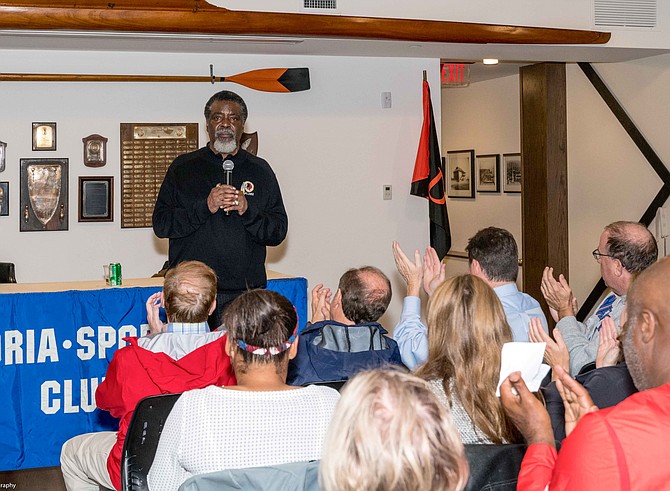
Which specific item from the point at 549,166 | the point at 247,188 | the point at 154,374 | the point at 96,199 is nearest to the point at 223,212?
the point at 247,188

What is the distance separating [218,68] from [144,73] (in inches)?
22.1

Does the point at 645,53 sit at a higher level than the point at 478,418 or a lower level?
higher

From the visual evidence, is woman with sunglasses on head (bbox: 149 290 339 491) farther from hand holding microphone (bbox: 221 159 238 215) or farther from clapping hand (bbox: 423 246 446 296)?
hand holding microphone (bbox: 221 159 238 215)

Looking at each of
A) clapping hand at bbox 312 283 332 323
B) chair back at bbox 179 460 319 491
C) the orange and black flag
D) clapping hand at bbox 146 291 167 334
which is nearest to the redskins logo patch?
clapping hand at bbox 146 291 167 334

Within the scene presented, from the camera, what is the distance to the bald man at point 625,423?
1458mm

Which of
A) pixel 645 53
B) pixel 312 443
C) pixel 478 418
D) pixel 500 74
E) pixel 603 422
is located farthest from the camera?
pixel 500 74

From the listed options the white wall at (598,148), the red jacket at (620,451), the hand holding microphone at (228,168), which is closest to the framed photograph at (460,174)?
the white wall at (598,148)

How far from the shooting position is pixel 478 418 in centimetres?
230

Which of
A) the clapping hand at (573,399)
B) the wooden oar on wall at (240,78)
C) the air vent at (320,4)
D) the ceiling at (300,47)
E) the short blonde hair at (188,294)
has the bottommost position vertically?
the clapping hand at (573,399)

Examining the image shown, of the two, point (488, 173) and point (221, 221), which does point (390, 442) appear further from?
Answer: point (488, 173)

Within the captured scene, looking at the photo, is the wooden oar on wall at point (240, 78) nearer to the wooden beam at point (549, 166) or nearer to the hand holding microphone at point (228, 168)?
the hand holding microphone at point (228, 168)

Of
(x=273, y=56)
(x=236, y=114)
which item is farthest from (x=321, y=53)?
(x=236, y=114)

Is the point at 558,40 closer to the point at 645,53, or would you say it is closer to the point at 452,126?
the point at 645,53

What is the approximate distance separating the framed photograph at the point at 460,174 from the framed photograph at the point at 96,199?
486 centimetres
